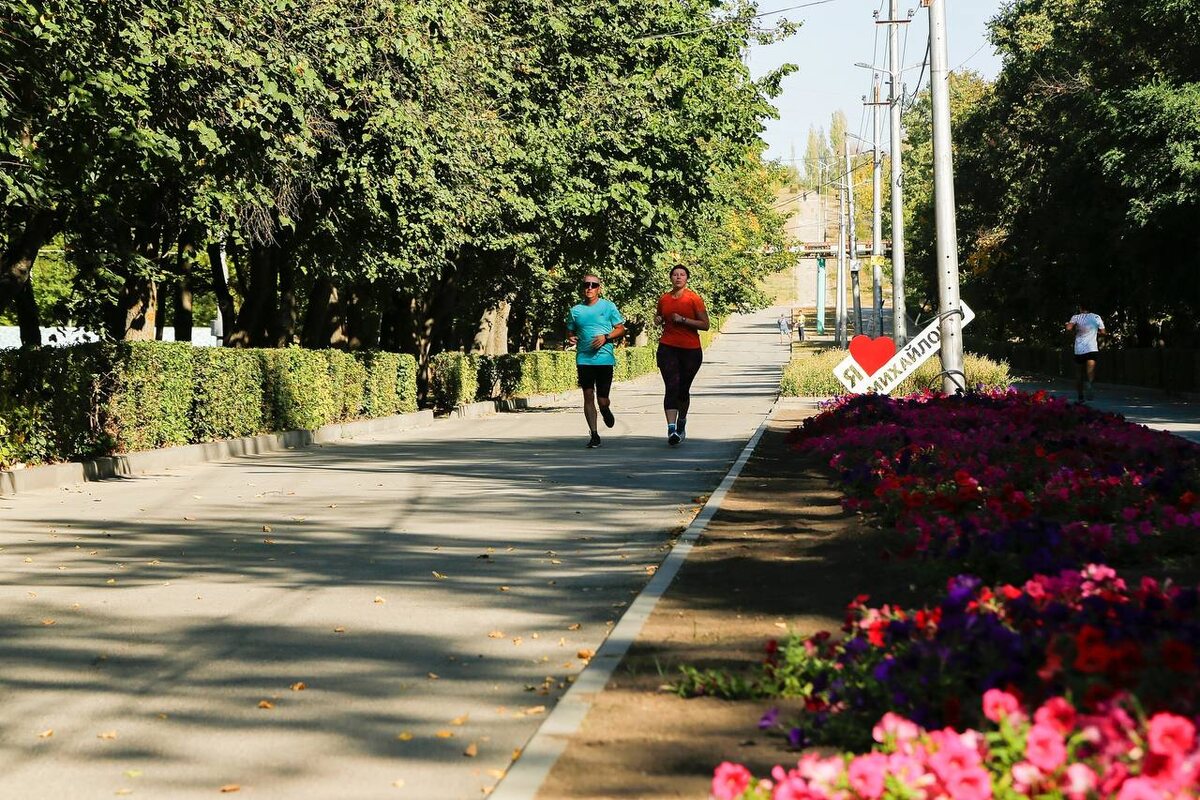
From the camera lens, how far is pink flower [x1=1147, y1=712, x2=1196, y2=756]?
348 cm

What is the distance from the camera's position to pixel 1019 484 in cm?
1124

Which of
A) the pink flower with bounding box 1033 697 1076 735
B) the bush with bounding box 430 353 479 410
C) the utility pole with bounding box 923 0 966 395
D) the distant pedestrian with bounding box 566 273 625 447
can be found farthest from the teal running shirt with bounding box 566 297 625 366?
the bush with bounding box 430 353 479 410

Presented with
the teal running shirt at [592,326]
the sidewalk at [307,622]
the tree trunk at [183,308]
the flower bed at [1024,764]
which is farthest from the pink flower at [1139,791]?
the tree trunk at [183,308]

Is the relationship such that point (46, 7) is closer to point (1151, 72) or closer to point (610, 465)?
point (610, 465)

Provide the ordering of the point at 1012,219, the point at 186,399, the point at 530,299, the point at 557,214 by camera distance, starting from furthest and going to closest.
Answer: the point at 1012,219, the point at 530,299, the point at 557,214, the point at 186,399

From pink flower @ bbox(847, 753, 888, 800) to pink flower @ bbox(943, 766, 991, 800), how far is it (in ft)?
0.49

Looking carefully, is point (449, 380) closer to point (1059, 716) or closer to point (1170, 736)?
point (1059, 716)

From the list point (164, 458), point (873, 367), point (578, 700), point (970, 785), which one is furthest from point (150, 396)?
point (970, 785)

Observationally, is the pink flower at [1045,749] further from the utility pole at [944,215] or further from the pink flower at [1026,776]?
the utility pole at [944,215]

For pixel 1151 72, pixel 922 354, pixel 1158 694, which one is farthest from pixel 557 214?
pixel 1158 694

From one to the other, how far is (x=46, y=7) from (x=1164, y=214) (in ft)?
90.3

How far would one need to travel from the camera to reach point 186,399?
2138 centimetres

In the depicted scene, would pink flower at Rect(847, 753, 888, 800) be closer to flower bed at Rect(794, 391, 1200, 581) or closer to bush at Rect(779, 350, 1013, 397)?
flower bed at Rect(794, 391, 1200, 581)

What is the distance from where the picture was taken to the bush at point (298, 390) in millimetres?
24688
